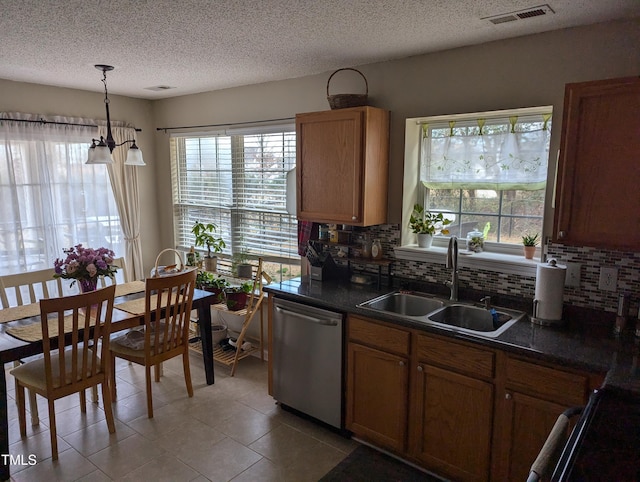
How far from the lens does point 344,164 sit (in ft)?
9.41

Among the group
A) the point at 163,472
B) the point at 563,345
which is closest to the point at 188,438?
the point at 163,472

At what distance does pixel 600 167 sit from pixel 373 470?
6.27ft

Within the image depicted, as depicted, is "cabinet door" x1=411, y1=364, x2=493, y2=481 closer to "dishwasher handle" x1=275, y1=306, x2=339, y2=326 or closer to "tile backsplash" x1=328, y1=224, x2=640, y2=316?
"dishwasher handle" x1=275, y1=306, x2=339, y2=326

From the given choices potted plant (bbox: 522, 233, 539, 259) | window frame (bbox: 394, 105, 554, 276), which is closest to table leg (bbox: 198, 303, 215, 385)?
window frame (bbox: 394, 105, 554, 276)

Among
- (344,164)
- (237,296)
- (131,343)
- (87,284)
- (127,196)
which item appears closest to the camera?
(344,164)

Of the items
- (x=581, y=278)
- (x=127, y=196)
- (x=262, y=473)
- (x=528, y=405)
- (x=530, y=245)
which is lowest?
(x=262, y=473)

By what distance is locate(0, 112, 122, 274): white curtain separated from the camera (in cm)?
370

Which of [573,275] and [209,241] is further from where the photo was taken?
[209,241]

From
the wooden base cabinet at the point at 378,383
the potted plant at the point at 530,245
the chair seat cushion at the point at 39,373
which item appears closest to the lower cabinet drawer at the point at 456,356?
the wooden base cabinet at the point at 378,383

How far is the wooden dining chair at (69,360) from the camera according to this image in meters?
2.43

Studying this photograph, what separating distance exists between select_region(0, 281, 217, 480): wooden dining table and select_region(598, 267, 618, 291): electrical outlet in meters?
2.51

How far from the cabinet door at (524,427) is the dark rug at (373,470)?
49 cm

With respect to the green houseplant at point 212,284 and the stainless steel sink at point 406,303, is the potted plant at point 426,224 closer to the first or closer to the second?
the stainless steel sink at point 406,303

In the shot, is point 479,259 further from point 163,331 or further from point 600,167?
point 163,331
